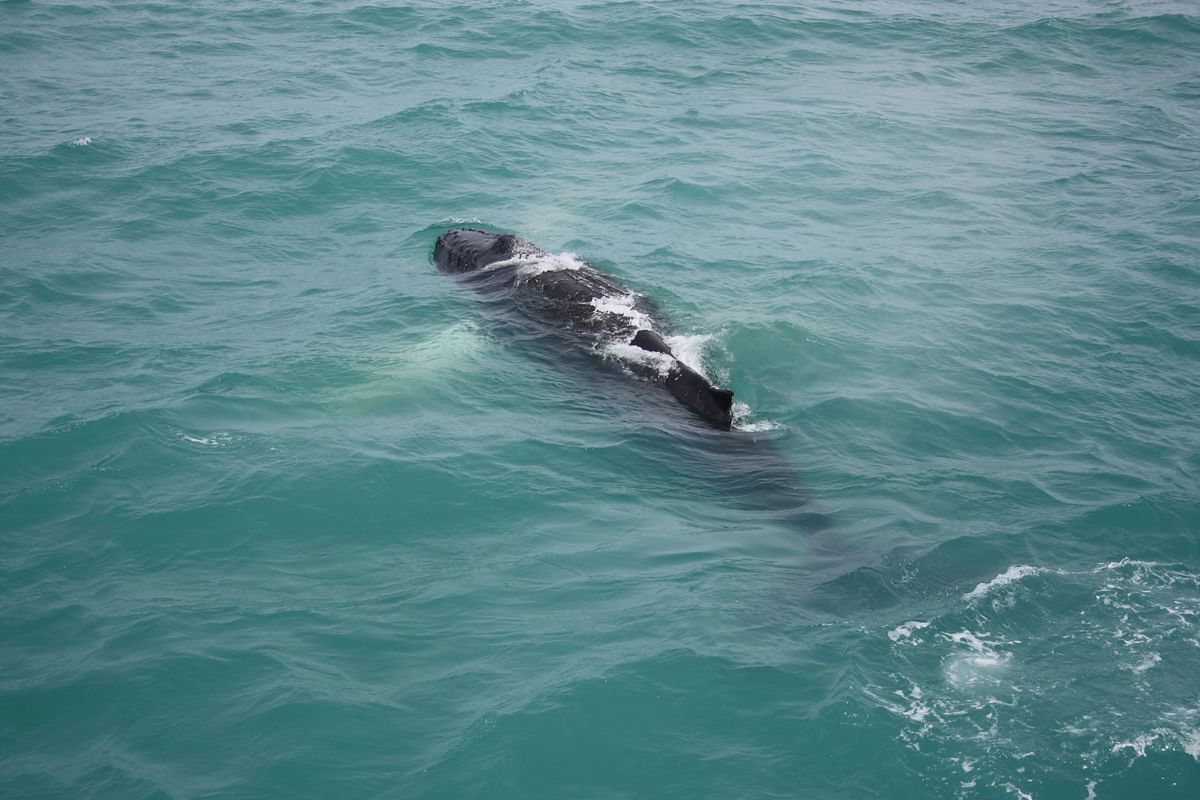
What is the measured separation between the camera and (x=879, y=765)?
33.6 ft

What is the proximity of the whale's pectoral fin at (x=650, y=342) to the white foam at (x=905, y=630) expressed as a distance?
7.79m

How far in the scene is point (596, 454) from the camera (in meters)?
16.4

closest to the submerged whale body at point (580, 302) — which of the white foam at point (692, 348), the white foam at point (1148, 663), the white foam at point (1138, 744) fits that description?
the white foam at point (692, 348)

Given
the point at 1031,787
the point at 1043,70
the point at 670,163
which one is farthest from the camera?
the point at 1043,70

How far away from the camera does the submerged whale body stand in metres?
17.6

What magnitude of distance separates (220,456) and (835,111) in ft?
85.2

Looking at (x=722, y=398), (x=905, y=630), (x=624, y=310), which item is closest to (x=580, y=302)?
(x=624, y=310)

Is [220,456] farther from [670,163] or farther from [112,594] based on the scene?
[670,163]

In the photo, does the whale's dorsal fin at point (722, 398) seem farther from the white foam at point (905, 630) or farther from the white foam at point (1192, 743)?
the white foam at point (1192, 743)

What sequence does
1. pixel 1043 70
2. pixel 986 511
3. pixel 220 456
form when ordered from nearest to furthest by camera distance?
pixel 986 511, pixel 220 456, pixel 1043 70

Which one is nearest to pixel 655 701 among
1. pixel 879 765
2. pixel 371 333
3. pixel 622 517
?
pixel 879 765

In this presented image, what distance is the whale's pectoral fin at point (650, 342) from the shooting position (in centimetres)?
1848

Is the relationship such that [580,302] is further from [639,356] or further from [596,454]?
[596,454]

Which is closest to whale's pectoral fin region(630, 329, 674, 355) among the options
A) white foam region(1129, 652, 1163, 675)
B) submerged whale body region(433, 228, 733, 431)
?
submerged whale body region(433, 228, 733, 431)
